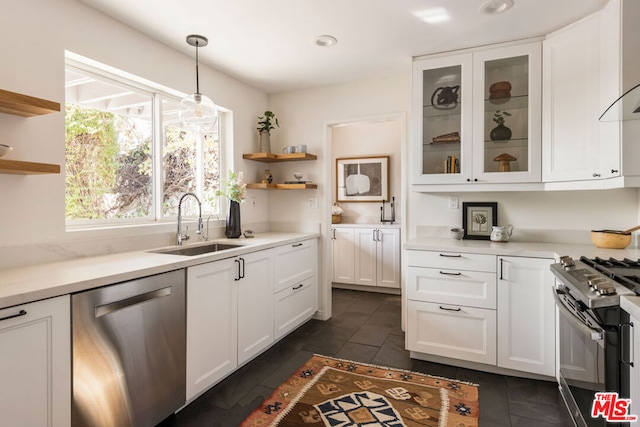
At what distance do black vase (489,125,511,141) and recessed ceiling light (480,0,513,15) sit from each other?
0.82 metres

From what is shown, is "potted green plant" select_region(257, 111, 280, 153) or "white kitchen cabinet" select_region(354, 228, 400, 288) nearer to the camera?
"potted green plant" select_region(257, 111, 280, 153)

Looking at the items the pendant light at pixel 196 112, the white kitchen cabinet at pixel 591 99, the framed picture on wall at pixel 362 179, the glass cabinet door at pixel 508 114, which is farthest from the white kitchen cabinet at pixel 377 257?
the pendant light at pixel 196 112

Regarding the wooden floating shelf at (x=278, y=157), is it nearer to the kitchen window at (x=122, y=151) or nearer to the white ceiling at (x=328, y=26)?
the kitchen window at (x=122, y=151)

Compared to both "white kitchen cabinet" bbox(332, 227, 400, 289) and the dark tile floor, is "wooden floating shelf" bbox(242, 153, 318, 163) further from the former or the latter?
the dark tile floor

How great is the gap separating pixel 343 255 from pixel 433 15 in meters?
3.30

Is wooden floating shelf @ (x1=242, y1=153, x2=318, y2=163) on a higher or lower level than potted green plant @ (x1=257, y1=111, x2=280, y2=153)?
lower

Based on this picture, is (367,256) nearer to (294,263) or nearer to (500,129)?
(294,263)

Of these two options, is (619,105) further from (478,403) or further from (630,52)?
(478,403)

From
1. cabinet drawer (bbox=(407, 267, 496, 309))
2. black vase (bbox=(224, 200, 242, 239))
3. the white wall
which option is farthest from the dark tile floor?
the white wall

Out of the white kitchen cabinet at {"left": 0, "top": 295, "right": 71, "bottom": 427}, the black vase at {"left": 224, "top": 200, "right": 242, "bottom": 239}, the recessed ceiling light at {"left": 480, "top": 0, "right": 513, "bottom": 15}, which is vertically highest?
the recessed ceiling light at {"left": 480, "top": 0, "right": 513, "bottom": 15}

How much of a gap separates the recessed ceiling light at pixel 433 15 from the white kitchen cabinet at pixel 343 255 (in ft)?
9.68

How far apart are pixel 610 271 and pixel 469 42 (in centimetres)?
191

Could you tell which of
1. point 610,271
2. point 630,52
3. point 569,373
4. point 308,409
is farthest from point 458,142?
point 308,409

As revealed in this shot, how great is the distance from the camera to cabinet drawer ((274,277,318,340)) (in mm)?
2984
